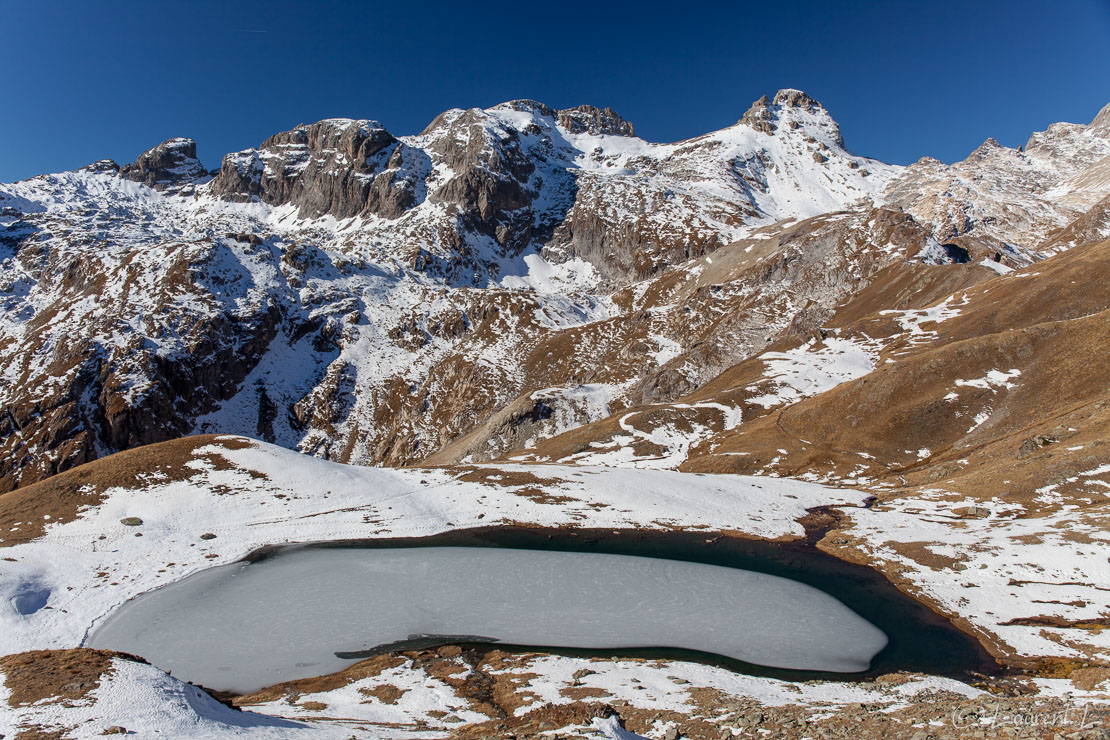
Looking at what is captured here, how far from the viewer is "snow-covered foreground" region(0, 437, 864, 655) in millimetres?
37188

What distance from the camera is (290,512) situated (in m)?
53.1

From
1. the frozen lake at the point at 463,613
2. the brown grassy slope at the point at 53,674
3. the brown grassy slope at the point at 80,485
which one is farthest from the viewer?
the brown grassy slope at the point at 80,485

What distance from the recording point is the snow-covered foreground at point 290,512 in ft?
122

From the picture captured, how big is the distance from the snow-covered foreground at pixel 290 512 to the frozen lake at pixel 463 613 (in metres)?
3.97

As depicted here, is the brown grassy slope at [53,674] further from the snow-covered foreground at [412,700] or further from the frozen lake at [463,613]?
the frozen lake at [463,613]

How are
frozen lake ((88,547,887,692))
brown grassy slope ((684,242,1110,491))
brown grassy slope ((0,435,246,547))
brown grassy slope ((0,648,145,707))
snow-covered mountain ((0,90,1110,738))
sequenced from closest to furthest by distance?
brown grassy slope ((0,648,145,707)) < snow-covered mountain ((0,90,1110,738)) < frozen lake ((88,547,887,692)) < brown grassy slope ((0,435,246,547)) < brown grassy slope ((684,242,1110,491))

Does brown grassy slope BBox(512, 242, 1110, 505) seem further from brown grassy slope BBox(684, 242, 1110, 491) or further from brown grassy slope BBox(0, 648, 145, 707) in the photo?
brown grassy slope BBox(0, 648, 145, 707)

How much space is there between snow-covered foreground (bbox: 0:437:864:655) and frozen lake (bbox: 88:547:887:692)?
3975mm

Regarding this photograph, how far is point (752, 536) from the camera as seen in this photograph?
51000 mm

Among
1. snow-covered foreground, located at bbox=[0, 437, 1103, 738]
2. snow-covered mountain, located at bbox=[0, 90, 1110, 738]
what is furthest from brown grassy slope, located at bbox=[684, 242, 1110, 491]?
snow-covered foreground, located at bbox=[0, 437, 1103, 738]

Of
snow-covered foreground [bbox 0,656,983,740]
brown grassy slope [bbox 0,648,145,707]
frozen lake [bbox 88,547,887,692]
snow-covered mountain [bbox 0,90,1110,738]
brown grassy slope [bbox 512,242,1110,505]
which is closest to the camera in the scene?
snow-covered foreground [bbox 0,656,983,740]

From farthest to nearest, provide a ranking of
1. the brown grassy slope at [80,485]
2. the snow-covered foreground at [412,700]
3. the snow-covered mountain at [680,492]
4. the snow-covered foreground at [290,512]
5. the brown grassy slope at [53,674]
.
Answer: the brown grassy slope at [80,485] < the snow-covered foreground at [290,512] < the snow-covered mountain at [680,492] < the brown grassy slope at [53,674] < the snow-covered foreground at [412,700]

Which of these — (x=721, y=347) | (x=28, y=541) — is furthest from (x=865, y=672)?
(x=721, y=347)

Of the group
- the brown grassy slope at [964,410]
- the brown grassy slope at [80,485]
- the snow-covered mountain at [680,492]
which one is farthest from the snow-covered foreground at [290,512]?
the brown grassy slope at [964,410]
